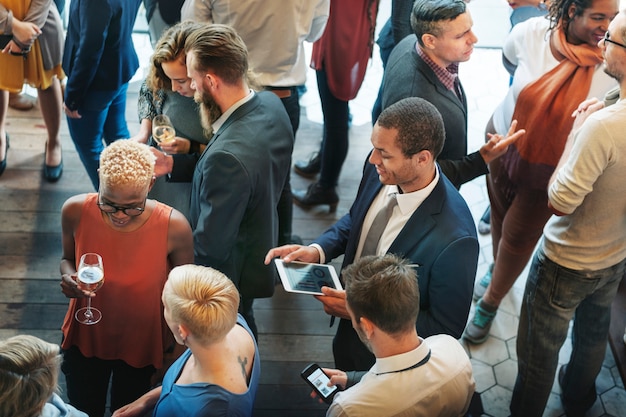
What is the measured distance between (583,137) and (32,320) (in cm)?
286

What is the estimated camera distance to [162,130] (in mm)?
3176

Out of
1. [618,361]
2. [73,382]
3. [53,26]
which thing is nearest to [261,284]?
[73,382]

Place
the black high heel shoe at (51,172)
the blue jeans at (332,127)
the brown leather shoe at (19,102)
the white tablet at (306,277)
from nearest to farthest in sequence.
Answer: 1. the white tablet at (306,277)
2. the blue jeans at (332,127)
3. the black high heel shoe at (51,172)
4. the brown leather shoe at (19,102)

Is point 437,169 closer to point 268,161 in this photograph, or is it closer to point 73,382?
point 268,161

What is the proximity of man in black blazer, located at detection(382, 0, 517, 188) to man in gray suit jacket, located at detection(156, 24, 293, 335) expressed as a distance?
2.06 ft

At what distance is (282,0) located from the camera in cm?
364

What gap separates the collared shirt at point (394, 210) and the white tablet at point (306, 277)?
6.3 inches

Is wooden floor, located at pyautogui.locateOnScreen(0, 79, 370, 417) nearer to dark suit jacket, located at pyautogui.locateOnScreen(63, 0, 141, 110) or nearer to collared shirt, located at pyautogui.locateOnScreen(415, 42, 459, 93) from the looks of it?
dark suit jacket, located at pyautogui.locateOnScreen(63, 0, 141, 110)

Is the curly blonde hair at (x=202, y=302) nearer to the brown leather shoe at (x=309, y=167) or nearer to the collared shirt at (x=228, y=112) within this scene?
the collared shirt at (x=228, y=112)

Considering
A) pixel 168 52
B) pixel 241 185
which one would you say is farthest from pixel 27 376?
pixel 168 52

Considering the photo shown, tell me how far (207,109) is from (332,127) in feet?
5.22

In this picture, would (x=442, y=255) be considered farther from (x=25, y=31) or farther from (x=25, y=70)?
(x=25, y=70)

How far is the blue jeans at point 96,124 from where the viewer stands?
4.02m

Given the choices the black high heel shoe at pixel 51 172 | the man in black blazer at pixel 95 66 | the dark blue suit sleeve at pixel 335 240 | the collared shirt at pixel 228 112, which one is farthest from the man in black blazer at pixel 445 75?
the black high heel shoe at pixel 51 172
